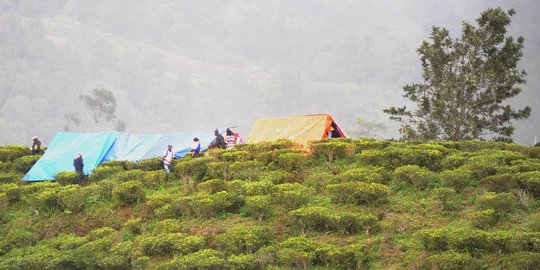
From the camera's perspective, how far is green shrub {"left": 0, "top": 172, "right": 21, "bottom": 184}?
22.7 meters

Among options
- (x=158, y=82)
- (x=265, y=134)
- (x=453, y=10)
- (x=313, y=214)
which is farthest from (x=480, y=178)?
(x=453, y=10)

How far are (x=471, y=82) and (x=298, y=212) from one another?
52.2ft

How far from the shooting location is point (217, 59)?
162375 millimetres

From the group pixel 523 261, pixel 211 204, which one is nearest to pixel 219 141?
pixel 211 204

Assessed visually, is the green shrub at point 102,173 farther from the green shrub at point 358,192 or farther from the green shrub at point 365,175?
the green shrub at point 358,192

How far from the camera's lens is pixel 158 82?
14200cm

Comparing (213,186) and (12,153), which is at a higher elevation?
(12,153)

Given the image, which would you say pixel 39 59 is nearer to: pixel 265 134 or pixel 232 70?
pixel 232 70

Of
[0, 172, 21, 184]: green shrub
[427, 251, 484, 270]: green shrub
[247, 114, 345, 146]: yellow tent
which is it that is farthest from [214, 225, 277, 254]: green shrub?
[0, 172, 21, 184]: green shrub

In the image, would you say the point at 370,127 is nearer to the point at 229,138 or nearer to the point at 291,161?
the point at 229,138

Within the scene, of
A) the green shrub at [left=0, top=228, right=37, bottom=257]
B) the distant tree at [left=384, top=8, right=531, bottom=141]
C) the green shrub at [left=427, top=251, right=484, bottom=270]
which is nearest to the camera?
the green shrub at [left=427, top=251, right=484, bottom=270]

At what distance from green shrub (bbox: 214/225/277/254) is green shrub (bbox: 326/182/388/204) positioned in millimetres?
2373

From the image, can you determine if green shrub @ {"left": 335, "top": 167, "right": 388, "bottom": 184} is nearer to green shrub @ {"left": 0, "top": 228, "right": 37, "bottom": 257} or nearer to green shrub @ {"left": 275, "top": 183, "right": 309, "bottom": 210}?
green shrub @ {"left": 275, "top": 183, "right": 309, "bottom": 210}

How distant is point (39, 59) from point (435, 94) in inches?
4748
